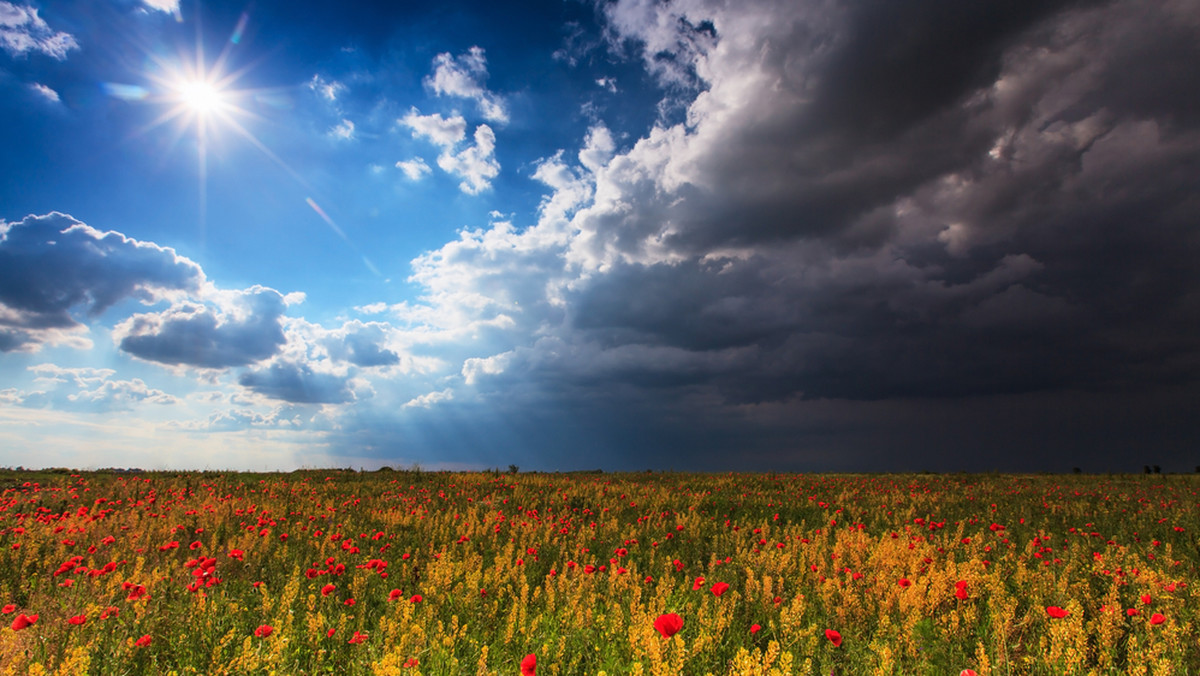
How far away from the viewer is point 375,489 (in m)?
14.5

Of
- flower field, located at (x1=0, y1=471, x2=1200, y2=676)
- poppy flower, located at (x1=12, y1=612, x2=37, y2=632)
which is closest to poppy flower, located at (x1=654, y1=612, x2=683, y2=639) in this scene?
flower field, located at (x1=0, y1=471, x2=1200, y2=676)

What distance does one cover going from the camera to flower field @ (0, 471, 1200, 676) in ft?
12.5

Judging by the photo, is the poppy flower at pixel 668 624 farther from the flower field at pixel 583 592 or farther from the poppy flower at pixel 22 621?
the poppy flower at pixel 22 621

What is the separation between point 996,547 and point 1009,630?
14.1 feet

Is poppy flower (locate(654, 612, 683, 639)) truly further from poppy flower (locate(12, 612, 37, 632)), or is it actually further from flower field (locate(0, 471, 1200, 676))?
poppy flower (locate(12, 612, 37, 632))

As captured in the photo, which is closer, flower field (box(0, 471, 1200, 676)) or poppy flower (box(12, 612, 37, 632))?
poppy flower (box(12, 612, 37, 632))

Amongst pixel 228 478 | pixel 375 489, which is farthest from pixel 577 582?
pixel 228 478

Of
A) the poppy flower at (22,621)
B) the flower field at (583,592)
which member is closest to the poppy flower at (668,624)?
the flower field at (583,592)

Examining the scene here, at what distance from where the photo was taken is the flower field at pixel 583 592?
12.5 ft

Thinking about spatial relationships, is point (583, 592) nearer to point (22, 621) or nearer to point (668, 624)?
point (668, 624)

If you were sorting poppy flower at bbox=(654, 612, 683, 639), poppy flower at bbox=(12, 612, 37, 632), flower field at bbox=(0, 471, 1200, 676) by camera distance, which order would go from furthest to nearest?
flower field at bbox=(0, 471, 1200, 676), poppy flower at bbox=(12, 612, 37, 632), poppy flower at bbox=(654, 612, 683, 639)

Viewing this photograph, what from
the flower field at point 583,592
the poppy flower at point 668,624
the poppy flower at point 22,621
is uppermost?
the poppy flower at point 668,624

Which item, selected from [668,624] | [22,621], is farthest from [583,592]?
[22,621]

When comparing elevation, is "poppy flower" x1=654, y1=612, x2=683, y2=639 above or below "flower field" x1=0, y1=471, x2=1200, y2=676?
above
